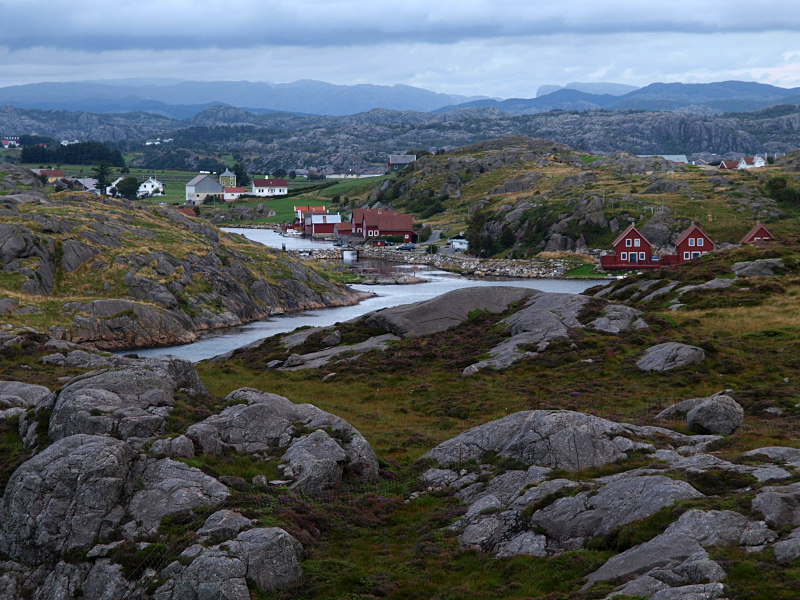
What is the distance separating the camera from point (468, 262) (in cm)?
16575

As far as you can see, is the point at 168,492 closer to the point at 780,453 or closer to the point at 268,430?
the point at 268,430

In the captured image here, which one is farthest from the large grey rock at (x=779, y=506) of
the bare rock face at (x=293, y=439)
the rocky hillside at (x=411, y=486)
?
the bare rock face at (x=293, y=439)

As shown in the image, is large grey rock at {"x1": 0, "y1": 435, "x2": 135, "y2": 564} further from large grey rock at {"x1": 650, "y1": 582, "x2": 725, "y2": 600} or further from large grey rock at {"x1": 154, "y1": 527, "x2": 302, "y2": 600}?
large grey rock at {"x1": 650, "y1": 582, "x2": 725, "y2": 600}

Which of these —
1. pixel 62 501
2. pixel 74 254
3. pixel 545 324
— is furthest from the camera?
pixel 74 254

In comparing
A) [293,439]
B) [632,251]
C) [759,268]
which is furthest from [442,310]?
[632,251]

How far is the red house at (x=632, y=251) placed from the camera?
144m

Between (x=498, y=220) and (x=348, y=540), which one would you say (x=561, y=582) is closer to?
(x=348, y=540)

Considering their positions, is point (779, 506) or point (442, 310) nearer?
point (779, 506)

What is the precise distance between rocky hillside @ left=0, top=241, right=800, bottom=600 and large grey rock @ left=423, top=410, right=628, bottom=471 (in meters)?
0.09

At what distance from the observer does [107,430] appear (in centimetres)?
2720

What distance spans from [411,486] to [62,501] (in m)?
11.9

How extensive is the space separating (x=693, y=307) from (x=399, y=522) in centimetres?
3905

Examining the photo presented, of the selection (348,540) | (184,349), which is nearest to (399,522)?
(348,540)

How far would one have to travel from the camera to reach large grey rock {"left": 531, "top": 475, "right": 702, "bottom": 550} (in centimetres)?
2141
